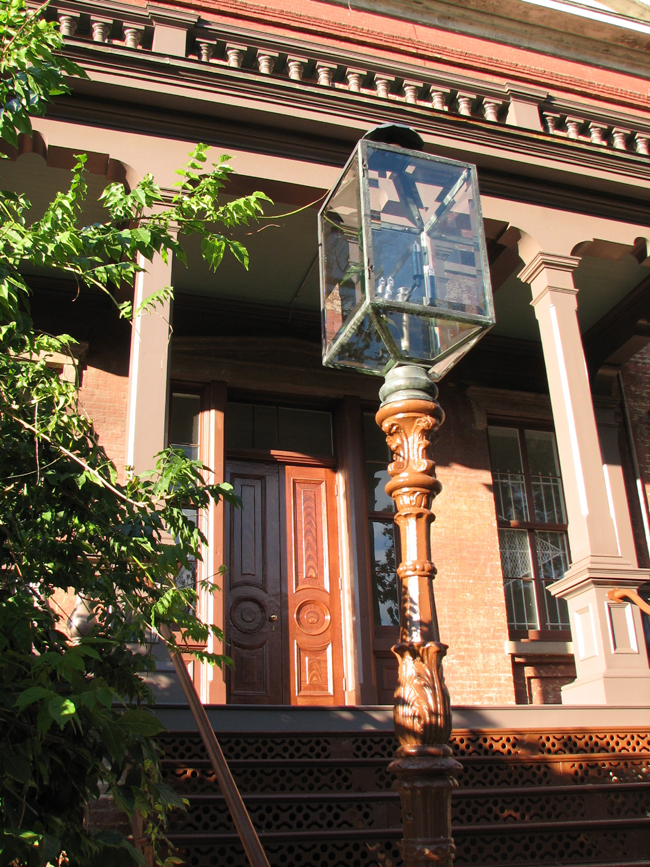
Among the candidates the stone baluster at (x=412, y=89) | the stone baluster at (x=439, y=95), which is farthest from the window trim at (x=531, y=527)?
the stone baluster at (x=412, y=89)

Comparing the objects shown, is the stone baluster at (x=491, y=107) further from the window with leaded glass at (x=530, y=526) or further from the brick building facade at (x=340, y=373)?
the window with leaded glass at (x=530, y=526)

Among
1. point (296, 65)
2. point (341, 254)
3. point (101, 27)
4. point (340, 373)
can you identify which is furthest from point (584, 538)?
point (101, 27)

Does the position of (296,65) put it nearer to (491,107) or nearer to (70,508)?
(491,107)

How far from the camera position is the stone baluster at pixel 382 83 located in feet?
24.0

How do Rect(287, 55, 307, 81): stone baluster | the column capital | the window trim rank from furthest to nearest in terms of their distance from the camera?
the window trim < Rect(287, 55, 307, 81): stone baluster < the column capital

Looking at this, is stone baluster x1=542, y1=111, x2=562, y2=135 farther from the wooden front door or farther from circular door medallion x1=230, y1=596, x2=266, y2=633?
circular door medallion x1=230, y1=596, x2=266, y2=633

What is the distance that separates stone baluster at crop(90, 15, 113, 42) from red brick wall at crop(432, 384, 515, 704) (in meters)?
4.48

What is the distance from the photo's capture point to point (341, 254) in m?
3.44

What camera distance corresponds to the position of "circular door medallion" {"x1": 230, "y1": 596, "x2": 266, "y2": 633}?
751 centimetres

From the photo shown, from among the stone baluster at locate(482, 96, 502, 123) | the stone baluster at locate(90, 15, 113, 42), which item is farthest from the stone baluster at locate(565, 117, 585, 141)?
the stone baluster at locate(90, 15, 113, 42)

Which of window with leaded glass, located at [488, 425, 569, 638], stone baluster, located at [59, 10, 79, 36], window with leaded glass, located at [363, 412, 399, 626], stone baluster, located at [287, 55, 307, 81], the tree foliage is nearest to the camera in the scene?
the tree foliage

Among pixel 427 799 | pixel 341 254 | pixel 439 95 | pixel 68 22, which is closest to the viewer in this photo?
pixel 427 799

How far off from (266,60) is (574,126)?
9.51ft

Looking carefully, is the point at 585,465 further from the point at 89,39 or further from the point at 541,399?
the point at 89,39
